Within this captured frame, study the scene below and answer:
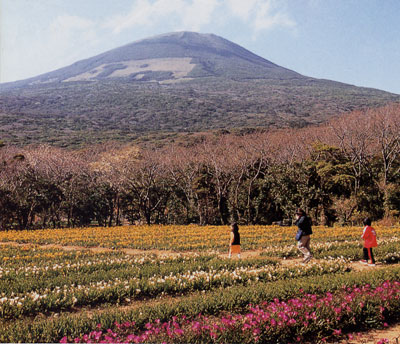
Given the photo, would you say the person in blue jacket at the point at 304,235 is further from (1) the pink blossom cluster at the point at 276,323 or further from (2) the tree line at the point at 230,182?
(2) the tree line at the point at 230,182

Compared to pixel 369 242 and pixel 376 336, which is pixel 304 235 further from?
pixel 376 336

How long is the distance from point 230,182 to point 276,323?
27.8 m

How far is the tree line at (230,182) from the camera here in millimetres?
27406

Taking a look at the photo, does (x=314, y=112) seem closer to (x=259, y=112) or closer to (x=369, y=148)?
(x=259, y=112)

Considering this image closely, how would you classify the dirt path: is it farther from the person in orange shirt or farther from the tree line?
the tree line

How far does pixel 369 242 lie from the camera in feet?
36.5

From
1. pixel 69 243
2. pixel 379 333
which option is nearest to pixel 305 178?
pixel 69 243

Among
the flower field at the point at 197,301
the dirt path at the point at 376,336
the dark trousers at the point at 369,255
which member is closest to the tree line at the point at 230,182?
the dark trousers at the point at 369,255

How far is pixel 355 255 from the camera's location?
1225 centimetres

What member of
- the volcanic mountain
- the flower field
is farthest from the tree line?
the volcanic mountain

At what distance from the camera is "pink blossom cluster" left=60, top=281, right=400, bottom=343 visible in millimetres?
5508

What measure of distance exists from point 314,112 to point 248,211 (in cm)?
8384

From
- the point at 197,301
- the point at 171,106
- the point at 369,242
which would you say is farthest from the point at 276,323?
the point at 171,106

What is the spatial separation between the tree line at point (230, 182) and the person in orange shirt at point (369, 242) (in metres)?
14.8
